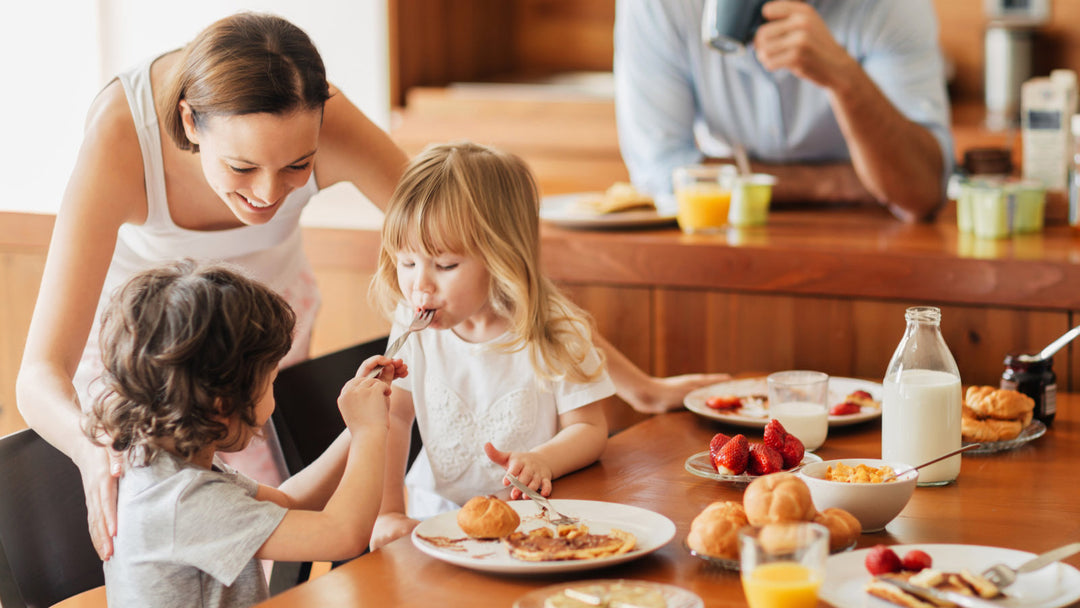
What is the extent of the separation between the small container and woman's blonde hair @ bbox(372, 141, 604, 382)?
75 cm

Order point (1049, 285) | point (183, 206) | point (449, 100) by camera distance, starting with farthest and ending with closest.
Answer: point (449, 100) < point (1049, 285) < point (183, 206)

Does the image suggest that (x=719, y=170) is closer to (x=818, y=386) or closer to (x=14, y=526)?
(x=818, y=386)

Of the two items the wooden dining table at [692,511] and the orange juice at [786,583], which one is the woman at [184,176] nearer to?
the wooden dining table at [692,511]

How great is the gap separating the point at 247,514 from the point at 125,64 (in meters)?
3.42

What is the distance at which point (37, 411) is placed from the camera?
1.35 m

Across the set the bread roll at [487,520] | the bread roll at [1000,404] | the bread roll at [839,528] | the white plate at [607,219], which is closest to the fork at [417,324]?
the bread roll at [487,520]

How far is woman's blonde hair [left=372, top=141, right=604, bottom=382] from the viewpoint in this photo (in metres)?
1.51

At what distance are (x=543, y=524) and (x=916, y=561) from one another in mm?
362

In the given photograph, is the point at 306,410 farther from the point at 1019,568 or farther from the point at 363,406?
the point at 1019,568

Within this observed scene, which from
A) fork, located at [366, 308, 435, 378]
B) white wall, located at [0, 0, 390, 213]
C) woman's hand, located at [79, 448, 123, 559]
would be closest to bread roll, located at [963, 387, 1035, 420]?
fork, located at [366, 308, 435, 378]

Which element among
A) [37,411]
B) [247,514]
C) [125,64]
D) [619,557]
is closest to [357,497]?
[247,514]

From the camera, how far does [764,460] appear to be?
132 centimetres

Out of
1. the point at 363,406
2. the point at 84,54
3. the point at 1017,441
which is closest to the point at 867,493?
the point at 1017,441

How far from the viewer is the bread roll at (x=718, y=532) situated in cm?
107
